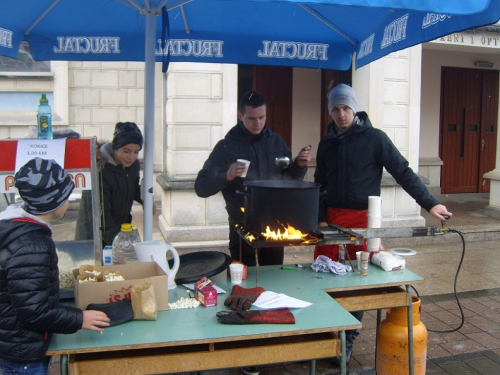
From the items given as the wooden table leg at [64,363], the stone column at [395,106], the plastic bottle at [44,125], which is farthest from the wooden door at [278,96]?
the wooden table leg at [64,363]

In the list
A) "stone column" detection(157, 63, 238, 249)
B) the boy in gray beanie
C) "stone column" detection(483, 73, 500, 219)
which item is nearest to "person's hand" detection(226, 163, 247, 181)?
the boy in gray beanie

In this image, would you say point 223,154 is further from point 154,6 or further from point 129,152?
point 154,6

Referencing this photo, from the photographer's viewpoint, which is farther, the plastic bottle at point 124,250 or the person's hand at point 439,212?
the person's hand at point 439,212

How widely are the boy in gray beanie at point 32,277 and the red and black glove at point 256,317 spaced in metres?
0.58

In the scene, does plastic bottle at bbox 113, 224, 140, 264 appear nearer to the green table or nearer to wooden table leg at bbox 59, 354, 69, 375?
the green table

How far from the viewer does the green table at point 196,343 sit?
2.16 m

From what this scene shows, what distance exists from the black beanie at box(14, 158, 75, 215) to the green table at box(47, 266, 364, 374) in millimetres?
615

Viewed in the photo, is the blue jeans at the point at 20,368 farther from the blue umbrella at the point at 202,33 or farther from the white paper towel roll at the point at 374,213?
the white paper towel roll at the point at 374,213

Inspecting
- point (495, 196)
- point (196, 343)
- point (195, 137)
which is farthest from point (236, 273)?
point (495, 196)

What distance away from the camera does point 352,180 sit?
366 centimetres

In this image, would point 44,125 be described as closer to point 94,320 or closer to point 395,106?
point 94,320

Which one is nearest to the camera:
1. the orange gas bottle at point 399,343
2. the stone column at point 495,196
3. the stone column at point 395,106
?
the orange gas bottle at point 399,343

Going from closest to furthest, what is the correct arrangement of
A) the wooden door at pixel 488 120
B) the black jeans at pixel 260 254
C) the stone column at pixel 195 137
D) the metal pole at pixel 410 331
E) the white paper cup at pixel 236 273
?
1. the white paper cup at pixel 236 273
2. the metal pole at pixel 410 331
3. the black jeans at pixel 260 254
4. the stone column at pixel 195 137
5. the wooden door at pixel 488 120

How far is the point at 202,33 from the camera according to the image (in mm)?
4277
